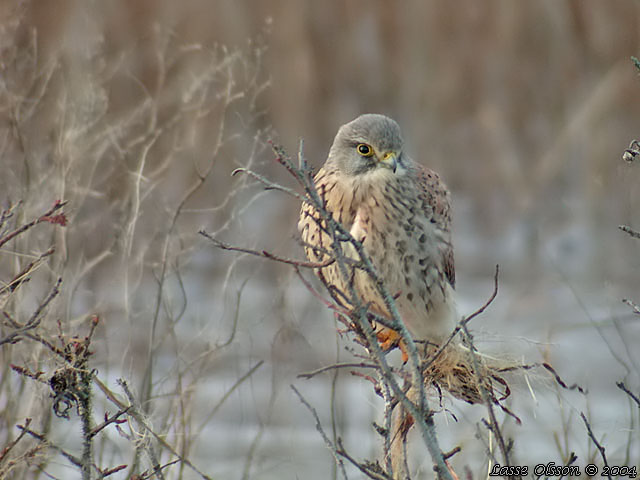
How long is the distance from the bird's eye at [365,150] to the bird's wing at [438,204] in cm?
22

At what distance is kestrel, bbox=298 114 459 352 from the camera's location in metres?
3.38

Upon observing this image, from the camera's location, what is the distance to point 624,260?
718cm

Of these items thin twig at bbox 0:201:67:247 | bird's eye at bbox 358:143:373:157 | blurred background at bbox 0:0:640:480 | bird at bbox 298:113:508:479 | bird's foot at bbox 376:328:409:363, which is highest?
blurred background at bbox 0:0:640:480

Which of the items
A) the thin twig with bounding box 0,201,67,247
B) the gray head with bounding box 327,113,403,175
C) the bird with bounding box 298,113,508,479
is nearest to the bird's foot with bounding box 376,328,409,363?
the bird with bounding box 298,113,508,479

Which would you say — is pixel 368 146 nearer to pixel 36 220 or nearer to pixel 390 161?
pixel 390 161

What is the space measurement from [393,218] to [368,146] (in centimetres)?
27

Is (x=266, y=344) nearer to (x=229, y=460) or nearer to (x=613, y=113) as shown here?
(x=229, y=460)

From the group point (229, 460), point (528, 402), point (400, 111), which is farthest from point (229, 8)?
point (528, 402)

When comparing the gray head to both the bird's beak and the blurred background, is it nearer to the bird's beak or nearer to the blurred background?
the bird's beak

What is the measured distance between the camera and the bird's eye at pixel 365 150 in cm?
348

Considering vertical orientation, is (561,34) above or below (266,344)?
above

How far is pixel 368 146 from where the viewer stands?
3.47m

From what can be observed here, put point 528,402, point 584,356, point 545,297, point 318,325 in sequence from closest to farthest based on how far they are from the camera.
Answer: point 528,402 → point 318,325 → point 584,356 → point 545,297

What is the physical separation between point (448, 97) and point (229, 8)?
218cm
